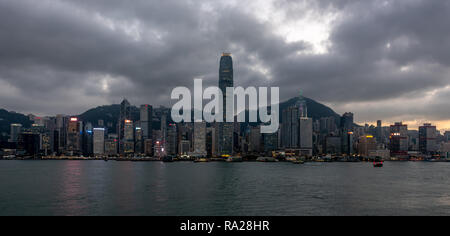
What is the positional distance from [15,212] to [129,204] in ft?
46.3

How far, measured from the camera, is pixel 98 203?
48.7 metres
